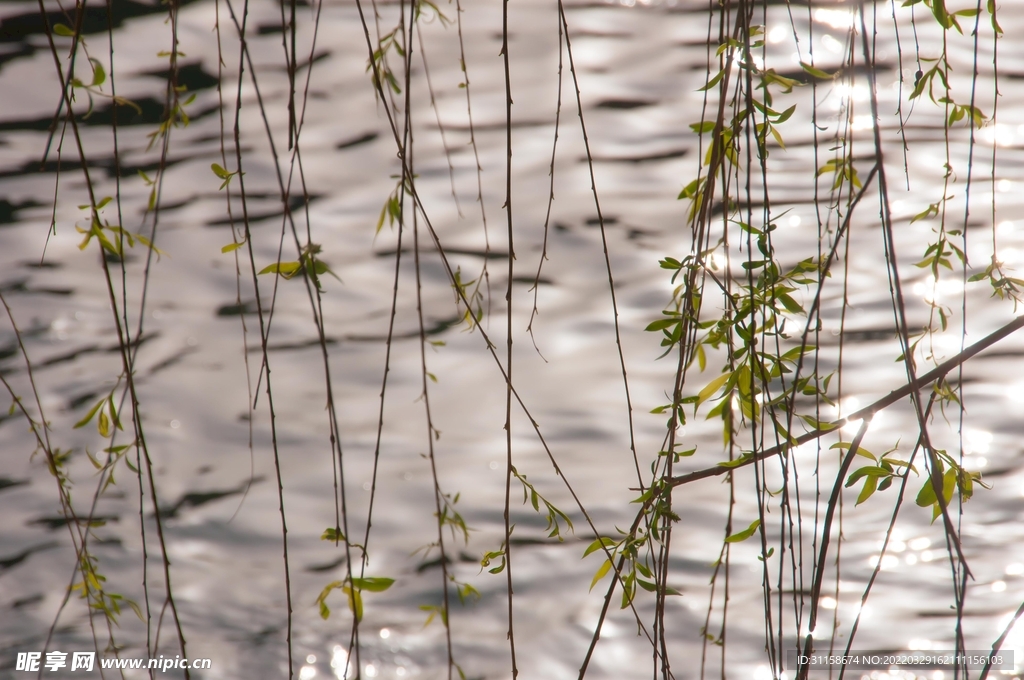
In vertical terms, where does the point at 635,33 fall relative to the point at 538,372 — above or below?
above

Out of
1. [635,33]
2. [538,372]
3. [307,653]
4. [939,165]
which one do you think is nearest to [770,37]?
[635,33]

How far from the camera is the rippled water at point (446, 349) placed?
1925mm

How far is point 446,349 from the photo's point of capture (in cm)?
268

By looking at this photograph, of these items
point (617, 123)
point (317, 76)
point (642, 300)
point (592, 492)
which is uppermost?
point (317, 76)

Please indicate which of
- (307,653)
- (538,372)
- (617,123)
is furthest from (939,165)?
(307,653)

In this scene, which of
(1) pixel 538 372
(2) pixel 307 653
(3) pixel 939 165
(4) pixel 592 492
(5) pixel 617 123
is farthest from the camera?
(5) pixel 617 123

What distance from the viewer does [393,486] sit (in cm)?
227

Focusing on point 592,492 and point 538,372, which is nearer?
point 592,492

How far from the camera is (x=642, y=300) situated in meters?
2.75

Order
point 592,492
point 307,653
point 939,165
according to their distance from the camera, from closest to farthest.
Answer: point 307,653 → point 592,492 → point 939,165

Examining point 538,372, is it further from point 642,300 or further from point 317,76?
point 317,76

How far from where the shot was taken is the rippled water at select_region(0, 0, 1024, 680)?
1.92m

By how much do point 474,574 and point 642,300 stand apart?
1.14 meters

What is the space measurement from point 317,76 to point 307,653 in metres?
2.62
